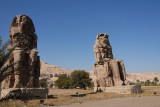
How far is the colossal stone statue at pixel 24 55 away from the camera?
974 cm

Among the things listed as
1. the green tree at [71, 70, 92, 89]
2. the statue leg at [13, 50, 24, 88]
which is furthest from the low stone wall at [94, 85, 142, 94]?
the green tree at [71, 70, 92, 89]

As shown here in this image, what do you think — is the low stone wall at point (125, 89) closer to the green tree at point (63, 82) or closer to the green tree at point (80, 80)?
the green tree at point (80, 80)

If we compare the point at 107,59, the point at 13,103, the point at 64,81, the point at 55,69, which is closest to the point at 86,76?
the point at 64,81

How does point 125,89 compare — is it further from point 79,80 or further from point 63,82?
point 63,82

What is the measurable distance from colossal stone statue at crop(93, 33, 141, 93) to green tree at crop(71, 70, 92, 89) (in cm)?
1441

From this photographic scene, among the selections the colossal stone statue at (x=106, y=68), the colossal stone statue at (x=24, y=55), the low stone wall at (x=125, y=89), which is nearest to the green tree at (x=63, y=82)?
the colossal stone statue at (x=106, y=68)

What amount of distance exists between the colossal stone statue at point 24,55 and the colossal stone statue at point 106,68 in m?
5.75

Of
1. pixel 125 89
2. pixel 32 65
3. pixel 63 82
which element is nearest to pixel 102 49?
pixel 125 89

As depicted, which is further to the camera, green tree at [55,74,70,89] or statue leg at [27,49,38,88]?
green tree at [55,74,70,89]

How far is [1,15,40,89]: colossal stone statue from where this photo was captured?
9.74 metres

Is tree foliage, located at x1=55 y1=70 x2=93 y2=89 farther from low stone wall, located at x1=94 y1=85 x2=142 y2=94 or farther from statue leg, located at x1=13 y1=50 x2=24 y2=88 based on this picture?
statue leg, located at x1=13 y1=50 x2=24 y2=88

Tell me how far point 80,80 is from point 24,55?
1992cm

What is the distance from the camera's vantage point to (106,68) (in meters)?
13.1

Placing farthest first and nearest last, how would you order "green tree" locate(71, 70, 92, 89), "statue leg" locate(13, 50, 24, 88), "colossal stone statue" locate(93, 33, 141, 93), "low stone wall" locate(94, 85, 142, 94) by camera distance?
"green tree" locate(71, 70, 92, 89) < "colossal stone statue" locate(93, 33, 141, 93) < "low stone wall" locate(94, 85, 142, 94) < "statue leg" locate(13, 50, 24, 88)
